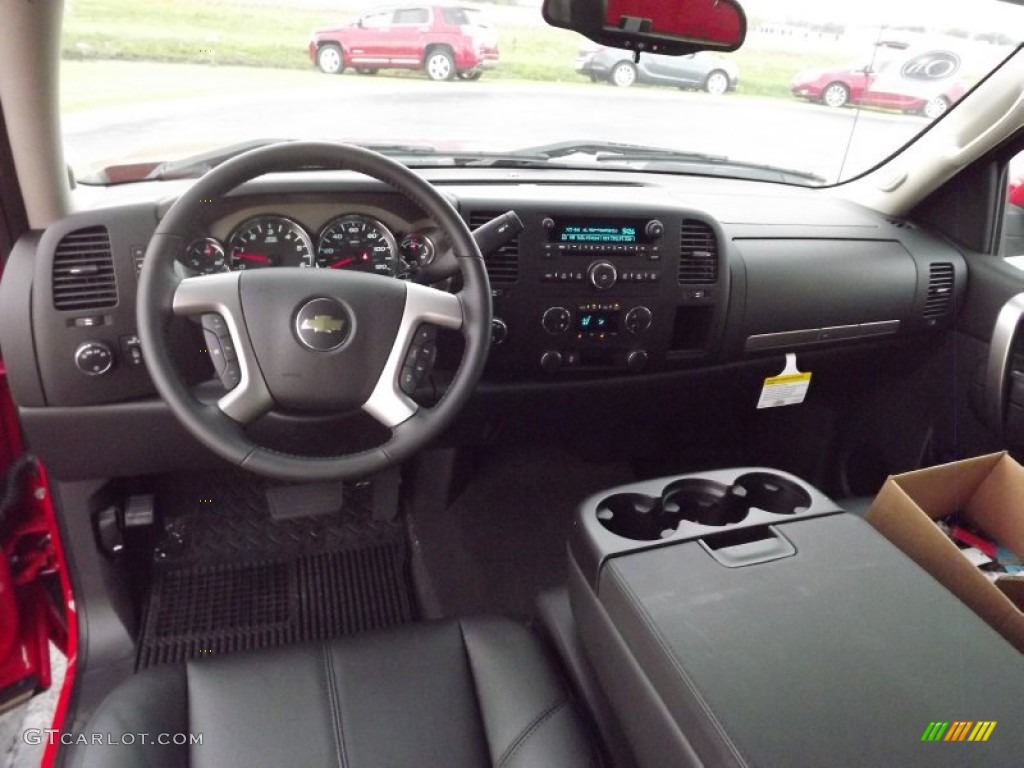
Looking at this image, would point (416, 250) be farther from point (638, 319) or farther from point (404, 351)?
point (638, 319)

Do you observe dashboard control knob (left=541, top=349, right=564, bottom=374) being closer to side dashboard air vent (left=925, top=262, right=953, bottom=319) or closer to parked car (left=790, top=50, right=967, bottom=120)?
side dashboard air vent (left=925, top=262, right=953, bottom=319)

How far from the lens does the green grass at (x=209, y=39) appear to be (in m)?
1.69

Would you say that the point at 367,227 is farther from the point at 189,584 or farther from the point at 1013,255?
the point at 1013,255

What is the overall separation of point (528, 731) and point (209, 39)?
1.78 meters

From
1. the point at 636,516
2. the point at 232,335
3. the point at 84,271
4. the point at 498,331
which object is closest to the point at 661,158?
the point at 498,331

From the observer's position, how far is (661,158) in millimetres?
2332

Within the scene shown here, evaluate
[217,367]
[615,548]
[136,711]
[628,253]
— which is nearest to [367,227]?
[217,367]

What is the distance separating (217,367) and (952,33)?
2347 mm

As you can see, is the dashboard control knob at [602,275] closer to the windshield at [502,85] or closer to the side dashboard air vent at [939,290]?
the windshield at [502,85]

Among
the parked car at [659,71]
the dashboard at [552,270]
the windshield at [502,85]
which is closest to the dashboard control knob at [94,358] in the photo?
the dashboard at [552,270]

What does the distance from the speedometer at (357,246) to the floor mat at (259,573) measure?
80 centimetres

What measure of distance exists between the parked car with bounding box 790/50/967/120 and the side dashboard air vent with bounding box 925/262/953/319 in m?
0.48

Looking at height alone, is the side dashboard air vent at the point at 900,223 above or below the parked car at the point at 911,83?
below

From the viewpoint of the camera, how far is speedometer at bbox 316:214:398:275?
158cm
